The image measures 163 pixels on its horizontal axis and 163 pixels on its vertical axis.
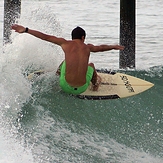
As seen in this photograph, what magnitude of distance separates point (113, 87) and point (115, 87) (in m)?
0.04

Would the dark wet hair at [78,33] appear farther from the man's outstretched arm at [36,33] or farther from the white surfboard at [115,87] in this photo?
the white surfboard at [115,87]

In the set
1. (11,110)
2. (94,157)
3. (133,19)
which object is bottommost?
(94,157)

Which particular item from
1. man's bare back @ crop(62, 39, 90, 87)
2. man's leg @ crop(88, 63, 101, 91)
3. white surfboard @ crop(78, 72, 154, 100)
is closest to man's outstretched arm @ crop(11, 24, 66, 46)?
man's bare back @ crop(62, 39, 90, 87)

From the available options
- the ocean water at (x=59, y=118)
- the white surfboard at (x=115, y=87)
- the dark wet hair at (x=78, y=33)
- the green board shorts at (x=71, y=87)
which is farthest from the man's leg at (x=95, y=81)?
the dark wet hair at (x=78, y=33)

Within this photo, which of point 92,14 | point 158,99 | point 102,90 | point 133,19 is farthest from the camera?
point 92,14

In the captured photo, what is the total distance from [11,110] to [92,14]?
14593mm

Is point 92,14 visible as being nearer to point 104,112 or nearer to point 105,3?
point 105,3

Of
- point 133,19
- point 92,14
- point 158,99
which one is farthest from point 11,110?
point 92,14

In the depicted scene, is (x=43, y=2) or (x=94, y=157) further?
(x=43, y=2)

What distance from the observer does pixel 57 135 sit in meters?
7.39

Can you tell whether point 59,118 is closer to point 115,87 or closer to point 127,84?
point 115,87

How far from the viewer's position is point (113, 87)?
8.22 meters

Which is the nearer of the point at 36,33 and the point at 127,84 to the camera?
the point at 36,33

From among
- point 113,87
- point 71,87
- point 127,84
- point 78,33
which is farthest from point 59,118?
point 78,33
